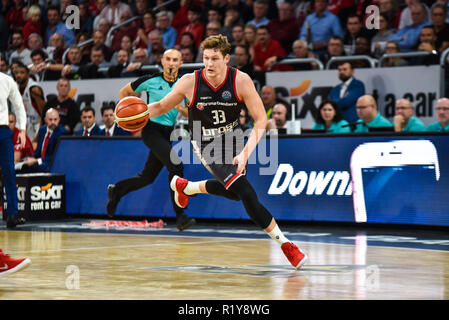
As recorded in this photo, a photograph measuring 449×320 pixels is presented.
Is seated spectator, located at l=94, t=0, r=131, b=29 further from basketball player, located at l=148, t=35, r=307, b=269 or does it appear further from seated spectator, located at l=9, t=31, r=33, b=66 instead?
basketball player, located at l=148, t=35, r=307, b=269

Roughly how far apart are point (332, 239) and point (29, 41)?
42.3 ft

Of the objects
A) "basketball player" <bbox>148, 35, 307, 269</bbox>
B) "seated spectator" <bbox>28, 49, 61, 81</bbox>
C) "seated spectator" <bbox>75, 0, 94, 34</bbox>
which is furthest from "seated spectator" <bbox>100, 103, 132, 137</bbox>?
"basketball player" <bbox>148, 35, 307, 269</bbox>

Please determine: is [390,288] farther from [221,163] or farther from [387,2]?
[387,2]

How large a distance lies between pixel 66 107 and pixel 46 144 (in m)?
1.49

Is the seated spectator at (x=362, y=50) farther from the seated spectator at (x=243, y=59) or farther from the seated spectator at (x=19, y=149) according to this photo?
the seated spectator at (x=19, y=149)

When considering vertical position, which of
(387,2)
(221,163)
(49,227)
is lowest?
(49,227)

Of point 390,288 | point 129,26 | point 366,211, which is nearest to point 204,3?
point 129,26

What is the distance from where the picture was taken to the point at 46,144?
1630 centimetres

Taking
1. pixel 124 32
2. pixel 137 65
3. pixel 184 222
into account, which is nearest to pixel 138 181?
pixel 184 222

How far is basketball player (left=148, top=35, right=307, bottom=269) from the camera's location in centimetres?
867

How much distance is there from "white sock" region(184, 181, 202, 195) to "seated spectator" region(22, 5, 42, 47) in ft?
45.6

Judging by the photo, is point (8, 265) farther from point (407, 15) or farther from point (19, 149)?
point (407, 15)

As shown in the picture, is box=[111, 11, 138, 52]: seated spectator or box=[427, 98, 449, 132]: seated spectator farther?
box=[111, 11, 138, 52]: seated spectator

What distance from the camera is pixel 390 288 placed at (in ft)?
Result: 23.5
